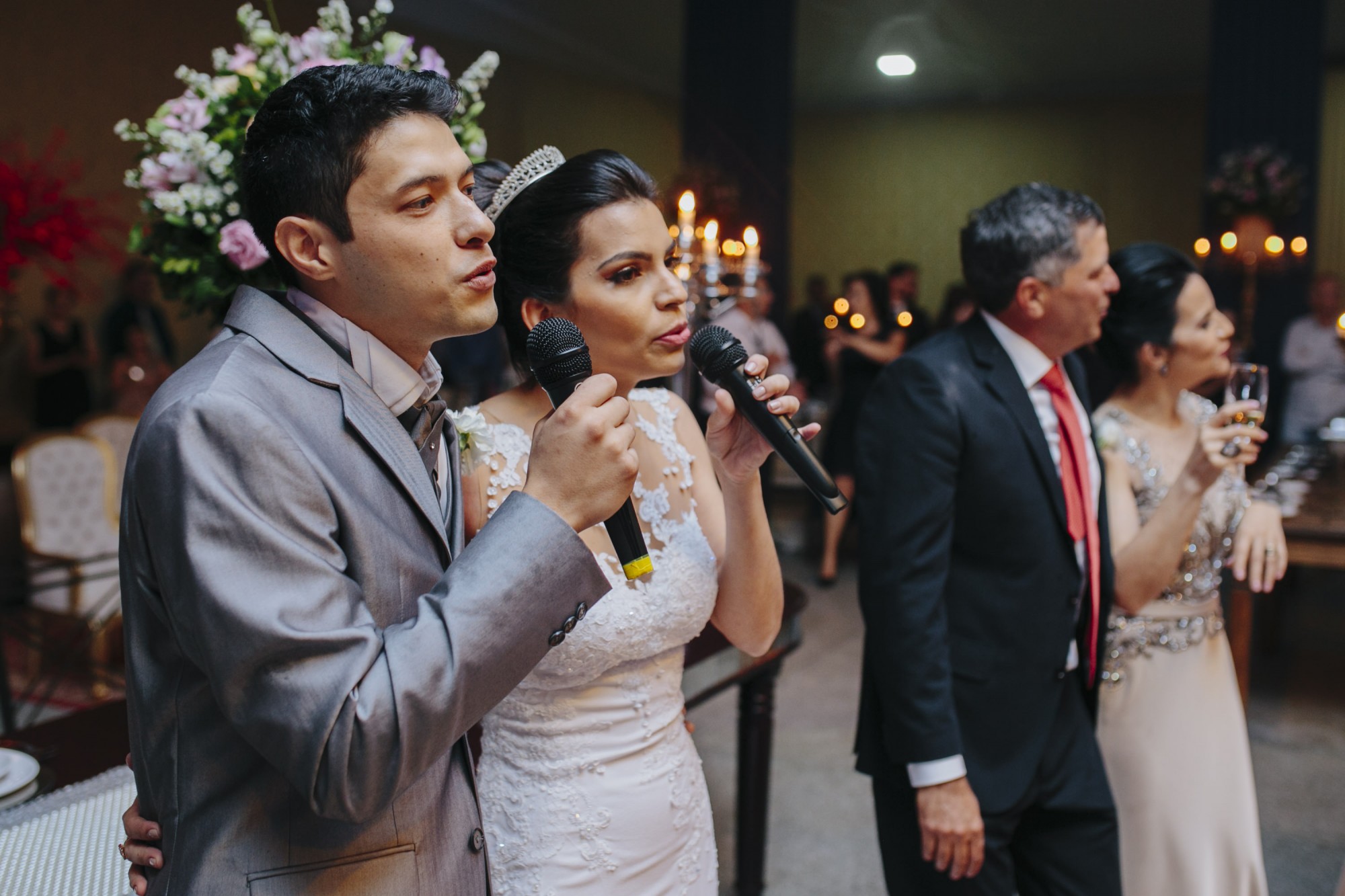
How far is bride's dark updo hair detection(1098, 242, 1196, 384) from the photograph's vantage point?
2215 millimetres

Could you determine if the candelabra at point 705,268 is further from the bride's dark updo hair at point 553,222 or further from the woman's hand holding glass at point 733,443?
the woman's hand holding glass at point 733,443

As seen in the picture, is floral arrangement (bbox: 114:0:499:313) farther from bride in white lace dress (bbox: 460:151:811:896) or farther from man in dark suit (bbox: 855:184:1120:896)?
man in dark suit (bbox: 855:184:1120:896)

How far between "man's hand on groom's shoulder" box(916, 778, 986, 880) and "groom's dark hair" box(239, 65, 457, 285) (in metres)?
1.32

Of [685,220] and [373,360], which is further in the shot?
[685,220]

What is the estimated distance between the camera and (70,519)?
4.40 meters

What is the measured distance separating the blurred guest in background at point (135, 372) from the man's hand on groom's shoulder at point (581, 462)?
5546 millimetres

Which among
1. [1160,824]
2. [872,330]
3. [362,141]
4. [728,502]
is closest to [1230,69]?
[872,330]

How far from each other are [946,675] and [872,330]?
186 inches

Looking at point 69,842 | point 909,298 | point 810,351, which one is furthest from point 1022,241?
point 810,351

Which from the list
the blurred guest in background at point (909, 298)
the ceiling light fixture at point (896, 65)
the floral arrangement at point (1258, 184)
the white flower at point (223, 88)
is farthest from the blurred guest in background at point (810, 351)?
the white flower at point (223, 88)

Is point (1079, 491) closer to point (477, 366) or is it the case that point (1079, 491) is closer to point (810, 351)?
point (477, 366)

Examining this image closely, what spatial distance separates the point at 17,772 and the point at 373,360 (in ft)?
3.12

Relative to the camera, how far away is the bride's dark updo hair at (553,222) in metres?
1.46

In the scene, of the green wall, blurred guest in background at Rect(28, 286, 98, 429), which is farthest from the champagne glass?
the green wall
